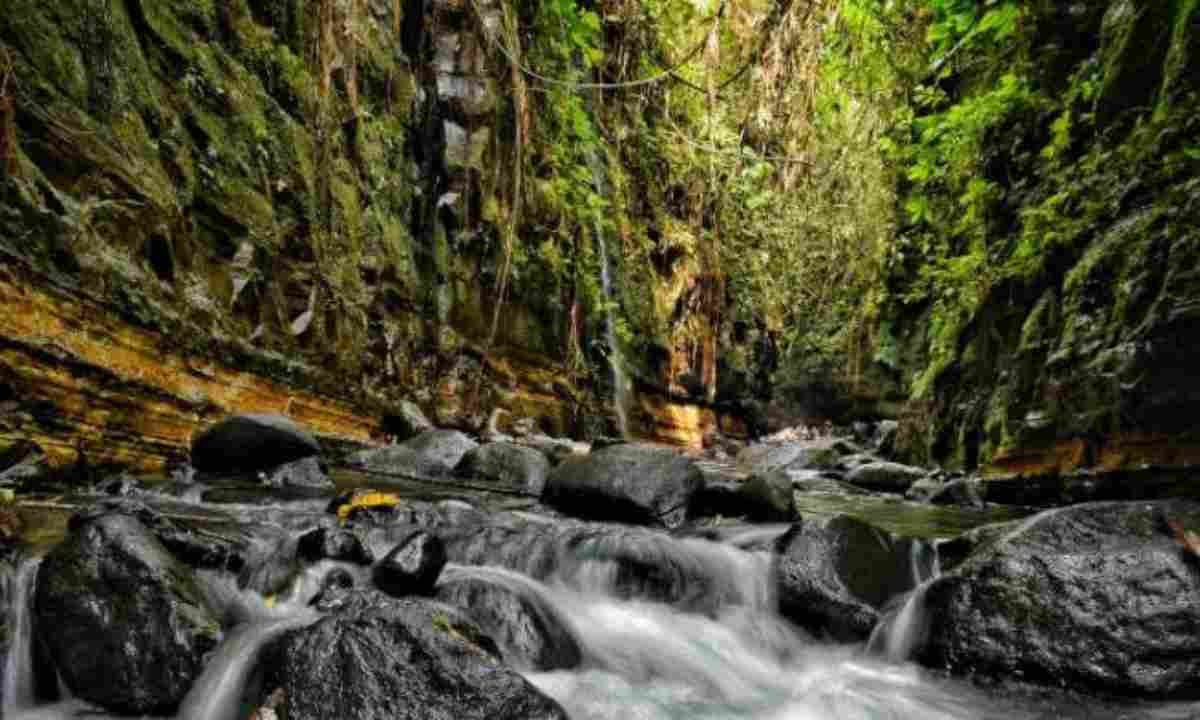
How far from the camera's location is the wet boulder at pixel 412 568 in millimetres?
2959

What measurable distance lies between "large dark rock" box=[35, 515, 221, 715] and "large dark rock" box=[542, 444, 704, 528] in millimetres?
2963

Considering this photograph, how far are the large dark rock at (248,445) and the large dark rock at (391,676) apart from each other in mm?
3293

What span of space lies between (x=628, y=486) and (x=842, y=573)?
181 cm

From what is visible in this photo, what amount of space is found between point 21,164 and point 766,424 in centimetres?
1852

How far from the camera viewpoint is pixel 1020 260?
690 centimetres

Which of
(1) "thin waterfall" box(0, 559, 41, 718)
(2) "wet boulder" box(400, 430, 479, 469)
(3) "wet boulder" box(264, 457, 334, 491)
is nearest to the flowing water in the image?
(1) "thin waterfall" box(0, 559, 41, 718)

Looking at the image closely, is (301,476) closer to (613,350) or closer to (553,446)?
(553,446)

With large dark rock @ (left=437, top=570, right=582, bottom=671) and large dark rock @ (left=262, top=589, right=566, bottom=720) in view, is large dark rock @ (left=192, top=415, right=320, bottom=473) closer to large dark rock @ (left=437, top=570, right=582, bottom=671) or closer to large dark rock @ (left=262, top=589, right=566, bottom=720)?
large dark rock @ (left=437, top=570, right=582, bottom=671)

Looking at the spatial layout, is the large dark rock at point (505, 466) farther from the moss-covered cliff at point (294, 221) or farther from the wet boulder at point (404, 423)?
the wet boulder at point (404, 423)

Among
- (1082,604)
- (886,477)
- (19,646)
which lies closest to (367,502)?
(19,646)

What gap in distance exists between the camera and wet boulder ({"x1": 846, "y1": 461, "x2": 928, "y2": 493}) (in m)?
8.00

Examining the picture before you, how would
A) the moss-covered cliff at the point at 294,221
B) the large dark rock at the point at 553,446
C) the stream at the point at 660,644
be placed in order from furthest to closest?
the large dark rock at the point at 553,446, the moss-covered cliff at the point at 294,221, the stream at the point at 660,644

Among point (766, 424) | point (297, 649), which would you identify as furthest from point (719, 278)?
point (297, 649)

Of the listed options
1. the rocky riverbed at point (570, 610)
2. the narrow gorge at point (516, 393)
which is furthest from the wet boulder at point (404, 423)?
the rocky riverbed at point (570, 610)
